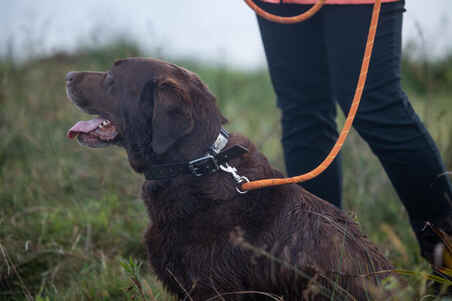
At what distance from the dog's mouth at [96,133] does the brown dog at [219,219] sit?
0.17m

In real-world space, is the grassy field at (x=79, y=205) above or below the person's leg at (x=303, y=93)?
below

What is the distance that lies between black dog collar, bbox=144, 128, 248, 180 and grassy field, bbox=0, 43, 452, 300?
0.49 meters

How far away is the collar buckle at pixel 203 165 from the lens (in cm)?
200

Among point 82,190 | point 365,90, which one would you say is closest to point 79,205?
point 82,190

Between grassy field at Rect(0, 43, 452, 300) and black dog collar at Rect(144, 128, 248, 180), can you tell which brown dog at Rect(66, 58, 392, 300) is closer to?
black dog collar at Rect(144, 128, 248, 180)

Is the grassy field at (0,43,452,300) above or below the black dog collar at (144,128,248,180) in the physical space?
below

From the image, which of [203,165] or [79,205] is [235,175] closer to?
[203,165]

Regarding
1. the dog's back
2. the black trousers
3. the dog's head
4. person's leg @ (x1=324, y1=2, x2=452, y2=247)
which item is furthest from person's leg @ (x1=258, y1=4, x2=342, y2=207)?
the dog's back

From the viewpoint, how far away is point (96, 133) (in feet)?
7.59

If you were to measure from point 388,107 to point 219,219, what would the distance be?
1.01 meters

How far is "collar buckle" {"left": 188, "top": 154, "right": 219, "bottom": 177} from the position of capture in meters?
2.00

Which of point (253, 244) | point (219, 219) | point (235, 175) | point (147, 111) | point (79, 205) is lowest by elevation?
point (79, 205)

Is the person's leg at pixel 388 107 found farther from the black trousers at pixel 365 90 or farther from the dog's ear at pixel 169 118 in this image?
the dog's ear at pixel 169 118

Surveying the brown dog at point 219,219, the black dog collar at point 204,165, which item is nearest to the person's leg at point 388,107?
the brown dog at point 219,219
